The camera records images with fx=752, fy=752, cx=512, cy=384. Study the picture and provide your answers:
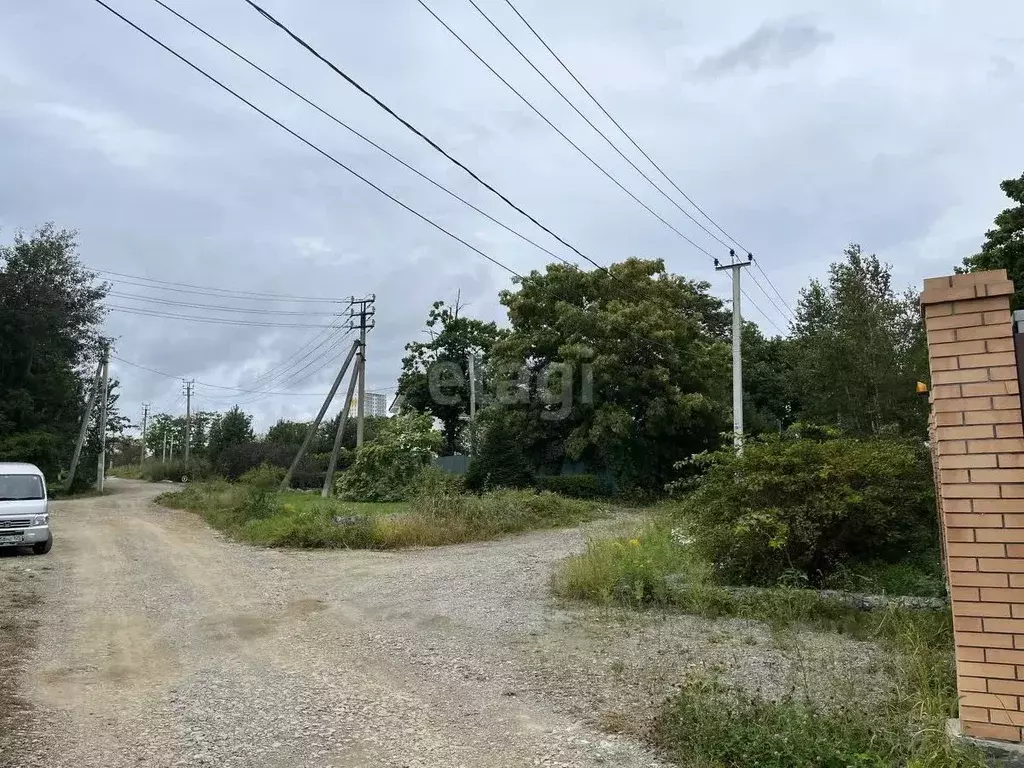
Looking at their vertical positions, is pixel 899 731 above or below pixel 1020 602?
below

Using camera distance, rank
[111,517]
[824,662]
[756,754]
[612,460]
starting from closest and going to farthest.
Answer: [756,754] < [824,662] < [111,517] < [612,460]

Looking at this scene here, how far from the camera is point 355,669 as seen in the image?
6723 mm

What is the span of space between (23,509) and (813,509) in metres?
14.5

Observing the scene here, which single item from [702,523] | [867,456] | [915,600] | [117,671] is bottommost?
[117,671]

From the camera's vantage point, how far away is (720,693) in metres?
5.18

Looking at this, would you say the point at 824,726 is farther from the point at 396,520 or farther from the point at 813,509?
the point at 396,520

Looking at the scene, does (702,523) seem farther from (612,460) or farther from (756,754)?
(612,460)

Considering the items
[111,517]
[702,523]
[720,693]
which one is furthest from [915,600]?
[111,517]

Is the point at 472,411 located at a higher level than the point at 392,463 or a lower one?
higher

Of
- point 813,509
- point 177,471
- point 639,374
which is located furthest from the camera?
point 177,471

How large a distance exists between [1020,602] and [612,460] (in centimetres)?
2582

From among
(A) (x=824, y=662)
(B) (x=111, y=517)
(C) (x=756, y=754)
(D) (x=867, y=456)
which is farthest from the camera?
(B) (x=111, y=517)

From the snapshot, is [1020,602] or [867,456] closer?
[1020,602]

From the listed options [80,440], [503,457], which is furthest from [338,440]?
[80,440]
